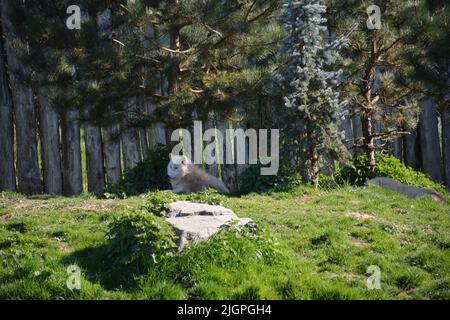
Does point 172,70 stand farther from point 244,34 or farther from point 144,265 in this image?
point 144,265

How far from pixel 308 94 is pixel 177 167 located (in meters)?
2.87

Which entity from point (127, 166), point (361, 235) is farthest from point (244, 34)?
point (361, 235)

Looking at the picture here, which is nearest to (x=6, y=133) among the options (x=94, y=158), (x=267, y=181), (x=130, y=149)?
(x=94, y=158)

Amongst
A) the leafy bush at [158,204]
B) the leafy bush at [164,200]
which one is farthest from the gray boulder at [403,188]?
→ the leafy bush at [158,204]

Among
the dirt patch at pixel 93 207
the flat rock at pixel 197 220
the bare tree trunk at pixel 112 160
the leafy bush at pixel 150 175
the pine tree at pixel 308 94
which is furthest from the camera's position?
the bare tree trunk at pixel 112 160

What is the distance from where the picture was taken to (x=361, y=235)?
9.30 metres

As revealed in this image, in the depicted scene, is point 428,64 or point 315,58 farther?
point 315,58

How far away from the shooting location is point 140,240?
25.2ft

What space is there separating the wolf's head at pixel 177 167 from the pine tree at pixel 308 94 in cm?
197

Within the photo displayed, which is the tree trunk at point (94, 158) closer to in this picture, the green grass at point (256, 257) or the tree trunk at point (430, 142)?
the green grass at point (256, 257)

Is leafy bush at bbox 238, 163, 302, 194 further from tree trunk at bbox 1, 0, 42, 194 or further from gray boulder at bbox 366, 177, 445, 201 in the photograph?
tree trunk at bbox 1, 0, 42, 194

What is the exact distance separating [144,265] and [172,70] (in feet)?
20.9

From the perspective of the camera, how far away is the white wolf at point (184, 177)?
42.1ft

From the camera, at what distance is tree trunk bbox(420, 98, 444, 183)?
15469mm
